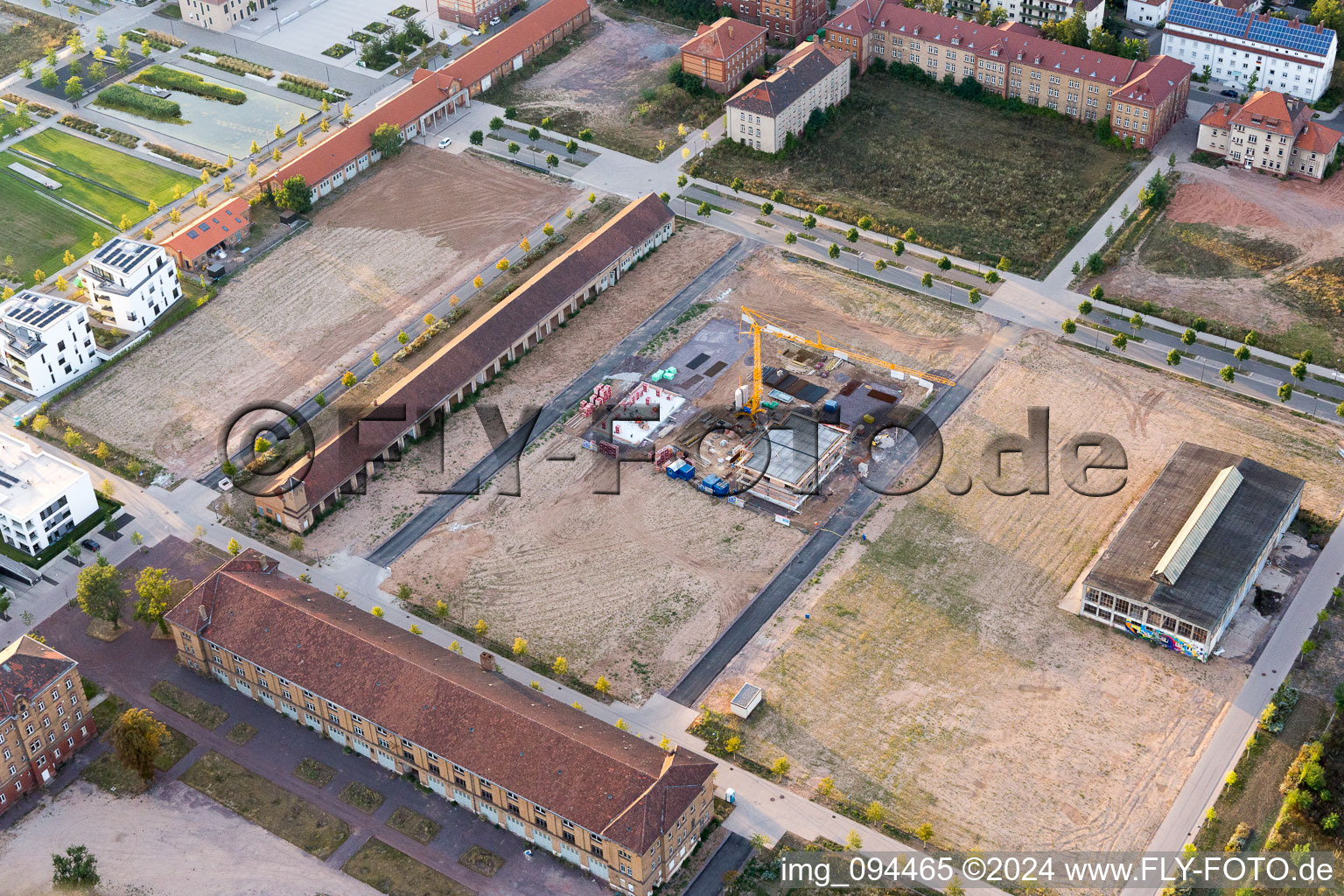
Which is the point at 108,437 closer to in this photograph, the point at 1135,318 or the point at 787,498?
the point at 787,498

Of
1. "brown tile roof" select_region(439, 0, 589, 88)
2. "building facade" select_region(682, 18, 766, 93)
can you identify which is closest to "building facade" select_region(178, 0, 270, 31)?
"brown tile roof" select_region(439, 0, 589, 88)

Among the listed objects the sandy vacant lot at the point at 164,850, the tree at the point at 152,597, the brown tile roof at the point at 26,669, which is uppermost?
the brown tile roof at the point at 26,669

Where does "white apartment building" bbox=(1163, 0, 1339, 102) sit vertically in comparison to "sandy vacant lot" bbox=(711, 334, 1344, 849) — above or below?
above

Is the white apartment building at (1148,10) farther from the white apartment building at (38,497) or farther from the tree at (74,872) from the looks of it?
the tree at (74,872)

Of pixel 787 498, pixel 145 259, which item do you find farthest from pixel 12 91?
pixel 787 498

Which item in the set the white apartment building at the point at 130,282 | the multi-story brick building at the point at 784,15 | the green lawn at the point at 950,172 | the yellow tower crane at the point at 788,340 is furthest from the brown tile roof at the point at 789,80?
the white apartment building at the point at 130,282

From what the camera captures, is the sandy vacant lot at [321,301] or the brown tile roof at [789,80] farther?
the brown tile roof at [789,80]

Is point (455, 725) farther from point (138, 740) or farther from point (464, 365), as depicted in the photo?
point (464, 365)

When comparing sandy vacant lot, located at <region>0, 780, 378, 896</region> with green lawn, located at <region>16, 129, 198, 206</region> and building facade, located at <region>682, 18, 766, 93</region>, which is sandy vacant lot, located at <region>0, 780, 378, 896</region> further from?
building facade, located at <region>682, 18, 766, 93</region>
